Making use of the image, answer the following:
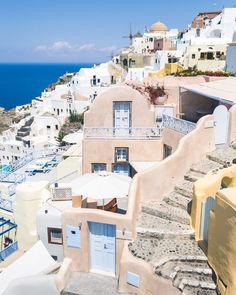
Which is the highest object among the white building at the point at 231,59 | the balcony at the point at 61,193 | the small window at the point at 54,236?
the white building at the point at 231,59

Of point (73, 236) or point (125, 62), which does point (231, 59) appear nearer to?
point (73, 236)

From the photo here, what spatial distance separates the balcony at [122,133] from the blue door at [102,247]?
27.7ft

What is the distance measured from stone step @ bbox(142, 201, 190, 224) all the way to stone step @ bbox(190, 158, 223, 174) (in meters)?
2.36

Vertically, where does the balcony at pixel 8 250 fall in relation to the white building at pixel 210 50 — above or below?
below

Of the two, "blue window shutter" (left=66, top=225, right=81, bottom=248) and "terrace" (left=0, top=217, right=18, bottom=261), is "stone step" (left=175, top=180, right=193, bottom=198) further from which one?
A: "terrace" (left=0, top=217, right=18, bottom=261)

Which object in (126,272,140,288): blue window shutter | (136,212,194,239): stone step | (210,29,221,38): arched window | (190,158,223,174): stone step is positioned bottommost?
(126,272,140,288): blue window shutter

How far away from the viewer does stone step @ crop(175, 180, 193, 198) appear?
39.1 feet

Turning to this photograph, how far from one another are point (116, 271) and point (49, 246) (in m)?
6.43

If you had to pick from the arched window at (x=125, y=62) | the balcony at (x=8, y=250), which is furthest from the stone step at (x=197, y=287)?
the arched window at (x=125, y=62)

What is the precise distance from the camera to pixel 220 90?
17.5m

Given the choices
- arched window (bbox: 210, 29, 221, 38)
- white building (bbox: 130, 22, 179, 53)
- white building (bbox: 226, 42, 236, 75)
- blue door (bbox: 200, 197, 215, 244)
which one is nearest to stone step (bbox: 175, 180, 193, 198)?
blue door (bbox: 200, 197, 215, 244)

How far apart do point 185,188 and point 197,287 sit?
428 centimetres

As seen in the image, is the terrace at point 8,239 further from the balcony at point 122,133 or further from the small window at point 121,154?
the small window at point 121,154

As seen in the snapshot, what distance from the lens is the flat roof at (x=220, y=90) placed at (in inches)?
613
